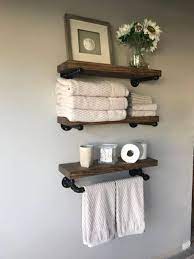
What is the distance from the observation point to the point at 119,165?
1.52 m

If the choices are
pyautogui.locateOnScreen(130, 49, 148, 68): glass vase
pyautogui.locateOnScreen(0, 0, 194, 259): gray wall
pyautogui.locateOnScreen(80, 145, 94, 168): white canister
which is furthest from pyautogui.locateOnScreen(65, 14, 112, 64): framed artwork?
pyautogui.locateOnScreen(80, 145, 94, 168): white canister

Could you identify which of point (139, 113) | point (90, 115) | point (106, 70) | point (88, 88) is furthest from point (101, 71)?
point (139, 113)

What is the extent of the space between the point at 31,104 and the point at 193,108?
50.3 inches

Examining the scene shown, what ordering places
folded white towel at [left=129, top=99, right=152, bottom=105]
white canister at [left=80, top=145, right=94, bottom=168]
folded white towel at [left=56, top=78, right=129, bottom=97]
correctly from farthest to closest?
folded white towel at [left=129, top=99, right=152, bottom=105] < white canister at [left=80, top=145, right=94, bottom=168] < folded white towel at [left=56, top=78, right=129, bottom=97]

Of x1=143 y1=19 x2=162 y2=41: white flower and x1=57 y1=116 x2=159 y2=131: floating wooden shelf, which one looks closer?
x1=57 y1=116 x2=159 y2=131: floating wooden shelf

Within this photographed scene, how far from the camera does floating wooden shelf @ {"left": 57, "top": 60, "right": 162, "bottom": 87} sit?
1.35 m

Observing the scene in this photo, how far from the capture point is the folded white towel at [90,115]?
4.42ft

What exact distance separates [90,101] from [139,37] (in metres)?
0.52

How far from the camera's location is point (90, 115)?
1.39 m

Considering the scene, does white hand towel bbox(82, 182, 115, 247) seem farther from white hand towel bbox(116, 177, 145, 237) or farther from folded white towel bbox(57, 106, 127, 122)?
folded white towel bbox(57, 106, 127, 122)

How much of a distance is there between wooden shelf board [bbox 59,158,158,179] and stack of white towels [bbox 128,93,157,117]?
1.01 ft

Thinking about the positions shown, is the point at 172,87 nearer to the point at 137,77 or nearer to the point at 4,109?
the point at 137,77

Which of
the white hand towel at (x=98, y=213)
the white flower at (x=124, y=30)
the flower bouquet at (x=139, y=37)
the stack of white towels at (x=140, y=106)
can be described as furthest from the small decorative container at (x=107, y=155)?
the white flower at (x=124, y=30)

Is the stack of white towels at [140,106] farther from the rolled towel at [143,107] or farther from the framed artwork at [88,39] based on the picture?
the framed artwork at [88,39]
